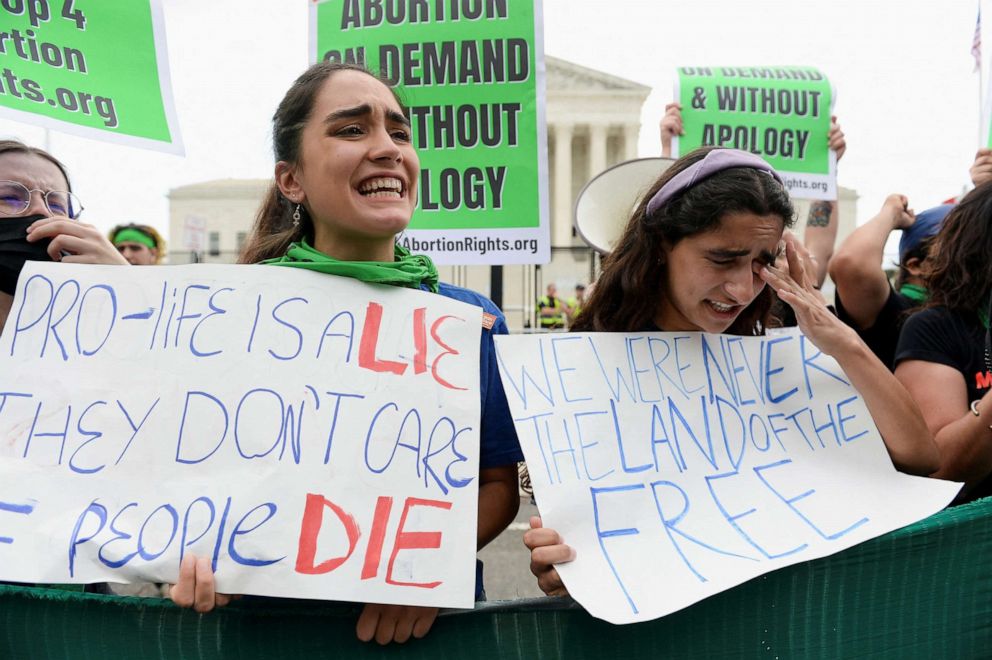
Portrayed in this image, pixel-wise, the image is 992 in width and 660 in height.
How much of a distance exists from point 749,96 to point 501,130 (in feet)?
4.74

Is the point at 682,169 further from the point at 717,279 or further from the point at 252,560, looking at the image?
the point at 252,560

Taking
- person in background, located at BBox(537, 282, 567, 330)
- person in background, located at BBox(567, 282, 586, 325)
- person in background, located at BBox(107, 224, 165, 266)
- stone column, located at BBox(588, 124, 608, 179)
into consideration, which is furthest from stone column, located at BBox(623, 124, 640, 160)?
person in background, located at BBox(107, 224, 165, 266)

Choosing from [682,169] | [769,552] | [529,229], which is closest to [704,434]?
[769,552]

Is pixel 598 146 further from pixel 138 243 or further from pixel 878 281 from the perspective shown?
pixel 878 281

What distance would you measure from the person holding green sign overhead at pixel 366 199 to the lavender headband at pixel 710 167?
0.53 m

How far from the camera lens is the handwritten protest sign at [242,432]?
1.45 m

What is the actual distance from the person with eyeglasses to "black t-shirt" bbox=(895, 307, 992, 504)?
84.8 inches

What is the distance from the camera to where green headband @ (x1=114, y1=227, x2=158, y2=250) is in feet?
16.0

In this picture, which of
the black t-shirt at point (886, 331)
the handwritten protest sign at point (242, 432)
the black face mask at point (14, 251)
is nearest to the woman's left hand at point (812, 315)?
the handwritten protest sign at point (242, 432)

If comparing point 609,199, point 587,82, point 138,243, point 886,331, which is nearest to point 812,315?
point 886,331

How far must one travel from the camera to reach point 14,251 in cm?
183

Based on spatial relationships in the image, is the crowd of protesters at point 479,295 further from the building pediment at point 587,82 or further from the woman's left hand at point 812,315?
the building pediment at point 587,82

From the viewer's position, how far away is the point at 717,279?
6.02ft

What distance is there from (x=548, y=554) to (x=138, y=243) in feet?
13.6
